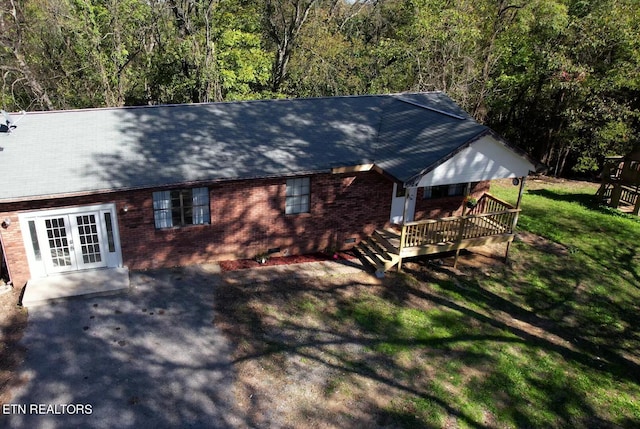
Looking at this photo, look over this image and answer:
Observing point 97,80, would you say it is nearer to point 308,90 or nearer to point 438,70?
point 308,90

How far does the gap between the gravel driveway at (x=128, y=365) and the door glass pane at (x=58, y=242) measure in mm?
1373

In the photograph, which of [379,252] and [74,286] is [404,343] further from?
[74,286]

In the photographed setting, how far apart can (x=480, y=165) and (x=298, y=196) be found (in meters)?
5.34

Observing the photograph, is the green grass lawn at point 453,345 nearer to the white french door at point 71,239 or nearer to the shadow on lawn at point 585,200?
the white french door at point 71,239

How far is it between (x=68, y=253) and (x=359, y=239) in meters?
8.36

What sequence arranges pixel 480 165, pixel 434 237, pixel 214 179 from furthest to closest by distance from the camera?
pixel 434 237 < pixel 480 165 < pixel 214 179

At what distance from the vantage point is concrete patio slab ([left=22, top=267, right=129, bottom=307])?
11362mm

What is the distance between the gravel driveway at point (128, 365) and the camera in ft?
27.6

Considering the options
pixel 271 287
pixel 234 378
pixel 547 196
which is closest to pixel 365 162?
pixel 271 287

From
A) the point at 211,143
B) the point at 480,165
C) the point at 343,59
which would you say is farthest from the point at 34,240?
the point at 343,59

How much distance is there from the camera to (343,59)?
2912cm

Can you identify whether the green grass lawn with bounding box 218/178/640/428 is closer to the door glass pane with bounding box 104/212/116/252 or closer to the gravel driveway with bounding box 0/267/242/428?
the gravel driveway with bounding box 0/267/242/428

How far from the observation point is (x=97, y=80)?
2420 cm

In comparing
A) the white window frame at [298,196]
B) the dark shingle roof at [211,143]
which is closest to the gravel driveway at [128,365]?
the dark shingle roof at [211,143]
